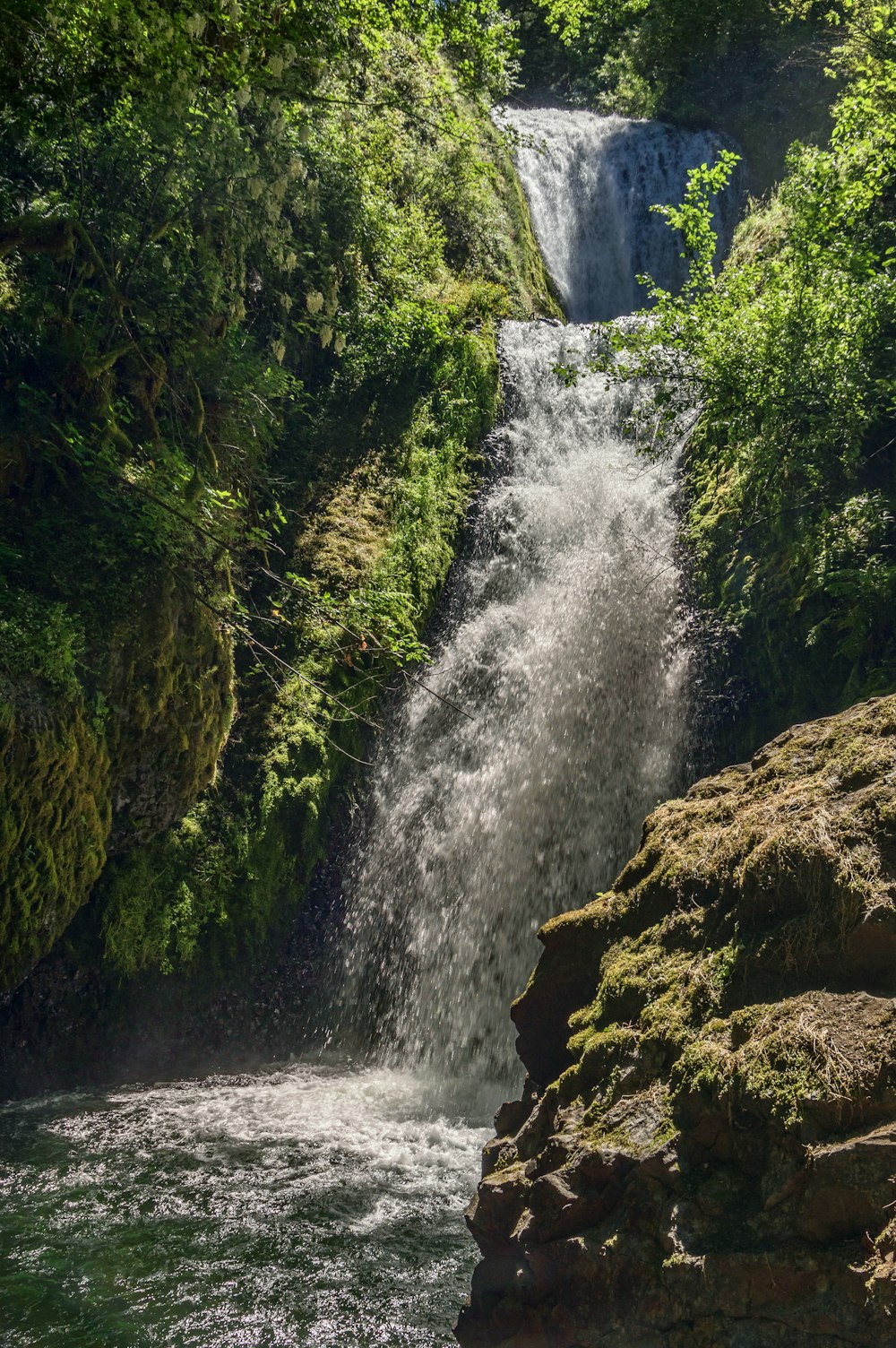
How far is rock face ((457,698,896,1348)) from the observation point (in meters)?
2.78

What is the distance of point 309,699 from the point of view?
974 cm

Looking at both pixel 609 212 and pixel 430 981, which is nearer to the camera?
pixel 430 981

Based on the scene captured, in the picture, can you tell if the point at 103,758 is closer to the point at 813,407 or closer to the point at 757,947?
the point at 757,947

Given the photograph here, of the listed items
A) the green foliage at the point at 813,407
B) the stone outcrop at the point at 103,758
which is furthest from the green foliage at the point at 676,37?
the stone outcrop at the point at 103,758

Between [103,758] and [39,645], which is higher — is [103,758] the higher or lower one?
the lower one

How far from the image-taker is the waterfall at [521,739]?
27.5 ft

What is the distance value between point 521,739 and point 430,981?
2607 millimetres

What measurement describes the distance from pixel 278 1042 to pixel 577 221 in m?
18.0

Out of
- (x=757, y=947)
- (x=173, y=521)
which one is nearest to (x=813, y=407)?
(x=173, y=521)

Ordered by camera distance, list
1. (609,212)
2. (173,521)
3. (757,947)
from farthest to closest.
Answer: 1. (609,212)
2. (173,521)
3. (757,947)

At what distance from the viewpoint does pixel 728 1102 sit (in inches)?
124

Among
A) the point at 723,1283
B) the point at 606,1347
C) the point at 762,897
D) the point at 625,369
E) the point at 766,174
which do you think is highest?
the point at 766,174

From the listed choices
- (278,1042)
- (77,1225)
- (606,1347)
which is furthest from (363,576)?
(606,1347)

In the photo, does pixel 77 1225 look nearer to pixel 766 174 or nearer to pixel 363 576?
pixel 363 576
